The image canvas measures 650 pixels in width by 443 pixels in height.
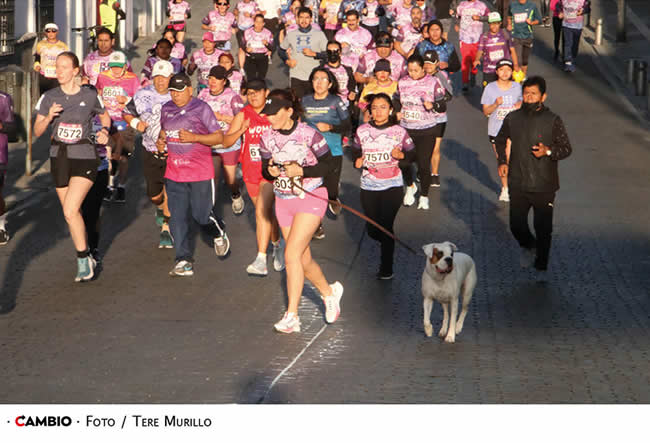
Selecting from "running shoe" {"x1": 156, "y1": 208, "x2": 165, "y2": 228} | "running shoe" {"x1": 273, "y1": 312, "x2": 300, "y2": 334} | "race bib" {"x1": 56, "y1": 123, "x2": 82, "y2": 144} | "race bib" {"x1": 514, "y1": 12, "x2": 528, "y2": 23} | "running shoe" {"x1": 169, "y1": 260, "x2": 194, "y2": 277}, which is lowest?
"running shoe" {"x1": 169, "y1": 260, "x2": 194, "y2": 277}

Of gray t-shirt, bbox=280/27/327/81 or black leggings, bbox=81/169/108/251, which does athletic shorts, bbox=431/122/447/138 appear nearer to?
gray t-shirt, bbox=280/27/327/81

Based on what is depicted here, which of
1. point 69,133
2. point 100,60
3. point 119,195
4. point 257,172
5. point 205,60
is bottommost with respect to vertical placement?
point 119,195

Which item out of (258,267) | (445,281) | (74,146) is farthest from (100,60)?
(445,281)

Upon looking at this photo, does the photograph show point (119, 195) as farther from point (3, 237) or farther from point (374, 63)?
point (374, 63)

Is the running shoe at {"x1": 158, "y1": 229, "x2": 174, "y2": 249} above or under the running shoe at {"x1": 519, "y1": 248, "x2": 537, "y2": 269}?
under

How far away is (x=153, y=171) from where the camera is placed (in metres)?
13.2

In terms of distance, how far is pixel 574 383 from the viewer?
850 centimetres

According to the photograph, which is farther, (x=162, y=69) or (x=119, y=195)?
(x=119, y=195)

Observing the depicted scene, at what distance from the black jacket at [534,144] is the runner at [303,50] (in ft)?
25.7

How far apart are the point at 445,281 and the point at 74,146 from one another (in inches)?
150

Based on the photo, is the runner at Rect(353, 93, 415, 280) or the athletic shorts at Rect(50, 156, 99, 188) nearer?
the athletic shorts at Rect(50, 156, 99, 188)

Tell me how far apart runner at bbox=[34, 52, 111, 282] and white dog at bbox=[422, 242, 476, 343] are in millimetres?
3425

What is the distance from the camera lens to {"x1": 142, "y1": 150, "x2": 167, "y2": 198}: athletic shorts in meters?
13.1

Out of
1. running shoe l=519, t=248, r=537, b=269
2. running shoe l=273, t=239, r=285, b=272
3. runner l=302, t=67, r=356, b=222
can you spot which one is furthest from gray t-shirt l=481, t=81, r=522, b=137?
running shoe l=273, t=239, r=285, b=272
